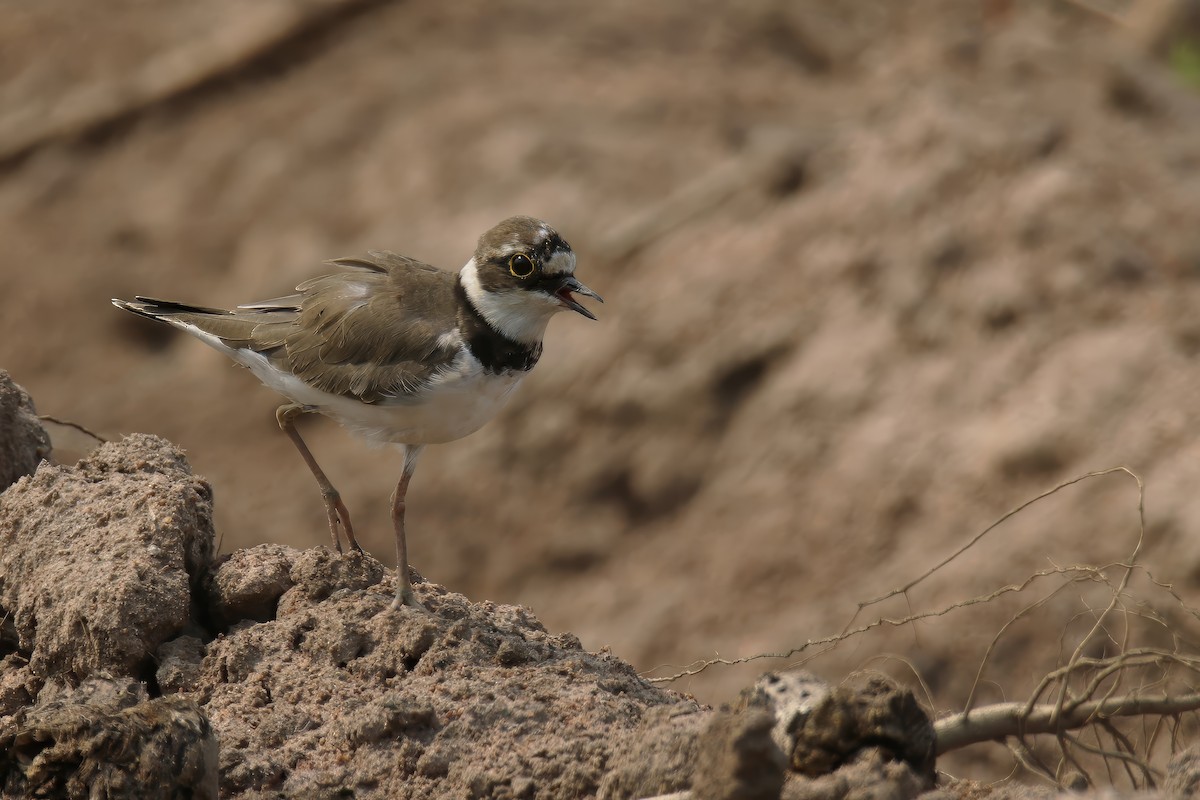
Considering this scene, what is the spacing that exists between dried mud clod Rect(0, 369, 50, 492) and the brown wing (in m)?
0.83

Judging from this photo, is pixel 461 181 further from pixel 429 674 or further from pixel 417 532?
pixel 429 674

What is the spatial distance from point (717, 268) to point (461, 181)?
2.67 metres

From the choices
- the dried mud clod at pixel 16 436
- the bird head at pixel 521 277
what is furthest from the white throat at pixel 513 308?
the dried mud clod at pixel 16 436

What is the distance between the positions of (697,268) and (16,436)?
6926 millimetres

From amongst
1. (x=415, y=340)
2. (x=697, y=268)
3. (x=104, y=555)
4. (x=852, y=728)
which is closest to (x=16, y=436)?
(x=104, y=555)

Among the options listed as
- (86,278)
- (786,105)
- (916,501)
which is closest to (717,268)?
(786,105)

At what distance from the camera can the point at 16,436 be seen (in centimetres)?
593

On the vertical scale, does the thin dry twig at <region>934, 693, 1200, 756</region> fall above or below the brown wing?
below

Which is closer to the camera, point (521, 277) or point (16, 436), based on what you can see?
point (521, 277)

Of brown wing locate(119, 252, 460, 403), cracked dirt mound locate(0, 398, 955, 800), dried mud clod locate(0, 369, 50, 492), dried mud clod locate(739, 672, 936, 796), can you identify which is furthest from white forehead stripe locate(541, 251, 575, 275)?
dried mud clod locate(0, 369, 50, 492)

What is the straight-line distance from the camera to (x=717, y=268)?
466 inches

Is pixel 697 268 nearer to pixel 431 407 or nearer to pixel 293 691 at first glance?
pixel 431 407

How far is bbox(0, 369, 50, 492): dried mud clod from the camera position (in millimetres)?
5871

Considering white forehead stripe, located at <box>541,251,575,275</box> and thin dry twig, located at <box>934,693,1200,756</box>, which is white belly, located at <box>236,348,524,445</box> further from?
thin dry twig, located at <box>934,693,1200,756</box>
